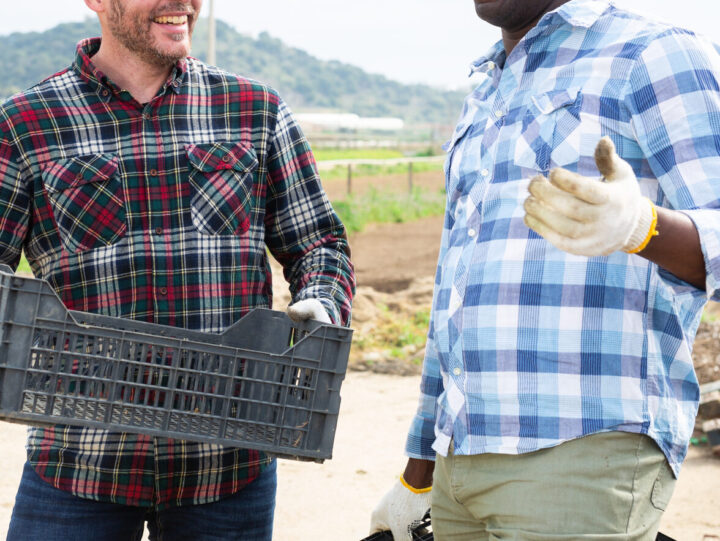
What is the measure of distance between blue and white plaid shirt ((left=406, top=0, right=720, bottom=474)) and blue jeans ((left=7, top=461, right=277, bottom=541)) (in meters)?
0.67

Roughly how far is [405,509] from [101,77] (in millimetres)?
1401

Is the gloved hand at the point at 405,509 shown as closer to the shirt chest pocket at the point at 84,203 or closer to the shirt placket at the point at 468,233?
the shirt placket at the point at 468,233

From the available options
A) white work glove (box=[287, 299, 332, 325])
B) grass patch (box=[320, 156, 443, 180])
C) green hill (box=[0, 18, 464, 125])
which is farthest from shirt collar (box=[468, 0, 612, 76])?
green hill (box=[0, 18, 464, 125])

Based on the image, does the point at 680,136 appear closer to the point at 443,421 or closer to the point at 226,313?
the point at 443,421

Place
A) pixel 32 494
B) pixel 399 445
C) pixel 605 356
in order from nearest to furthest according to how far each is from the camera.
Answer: pixel 605 356 < pixel 32 494 < pixel 399 445

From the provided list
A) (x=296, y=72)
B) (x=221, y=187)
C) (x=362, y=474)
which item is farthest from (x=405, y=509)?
(x=296, y=72)

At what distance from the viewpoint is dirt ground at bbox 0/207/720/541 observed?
4.44 metres

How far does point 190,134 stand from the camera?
2.32m

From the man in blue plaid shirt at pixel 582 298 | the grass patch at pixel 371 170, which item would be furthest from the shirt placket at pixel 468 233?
the grass patch at pixel 371 170

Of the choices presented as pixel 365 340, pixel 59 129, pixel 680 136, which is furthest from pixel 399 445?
pixel 680 136

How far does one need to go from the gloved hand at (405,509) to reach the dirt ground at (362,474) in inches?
85.1

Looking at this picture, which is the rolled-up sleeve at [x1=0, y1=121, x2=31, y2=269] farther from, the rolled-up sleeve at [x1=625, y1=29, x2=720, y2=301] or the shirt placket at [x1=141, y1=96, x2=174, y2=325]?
the rolled-up sleeve at [x1=625, y1=29, x2=720, y2=301]

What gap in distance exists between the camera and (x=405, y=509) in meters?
2.27

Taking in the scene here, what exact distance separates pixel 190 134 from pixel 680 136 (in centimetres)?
129
